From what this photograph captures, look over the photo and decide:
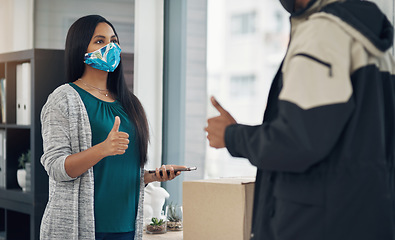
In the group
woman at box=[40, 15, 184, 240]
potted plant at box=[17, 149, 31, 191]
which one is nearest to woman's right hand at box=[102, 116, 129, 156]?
woman at box=[40, 15, 184, 240]

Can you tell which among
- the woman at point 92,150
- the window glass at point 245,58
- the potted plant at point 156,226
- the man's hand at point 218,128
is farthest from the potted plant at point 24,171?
the window glass at point 245,58

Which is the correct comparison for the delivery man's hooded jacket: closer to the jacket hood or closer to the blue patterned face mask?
the jacket hood

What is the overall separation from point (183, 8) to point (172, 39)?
206 mm

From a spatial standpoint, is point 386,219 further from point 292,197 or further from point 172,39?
point 172,39

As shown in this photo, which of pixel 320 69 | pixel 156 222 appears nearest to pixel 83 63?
pixel 156 222

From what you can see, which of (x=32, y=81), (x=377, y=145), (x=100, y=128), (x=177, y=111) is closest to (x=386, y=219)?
(x=377, y=145)

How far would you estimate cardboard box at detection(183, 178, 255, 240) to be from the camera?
64.9 inches

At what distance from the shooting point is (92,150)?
1.66 metres

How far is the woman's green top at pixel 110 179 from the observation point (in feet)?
5.85

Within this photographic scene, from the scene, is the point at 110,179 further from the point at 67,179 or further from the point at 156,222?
the point at 156,222

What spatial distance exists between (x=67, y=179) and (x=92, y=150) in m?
0.16

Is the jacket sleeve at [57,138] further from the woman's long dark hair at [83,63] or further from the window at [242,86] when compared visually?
the window at [242,86]

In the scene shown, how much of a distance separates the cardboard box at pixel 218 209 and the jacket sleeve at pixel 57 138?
44 cm

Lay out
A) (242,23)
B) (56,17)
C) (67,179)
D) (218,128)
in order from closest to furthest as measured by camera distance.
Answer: (218,128)
(67,179)
(56,17)
(242,23)
